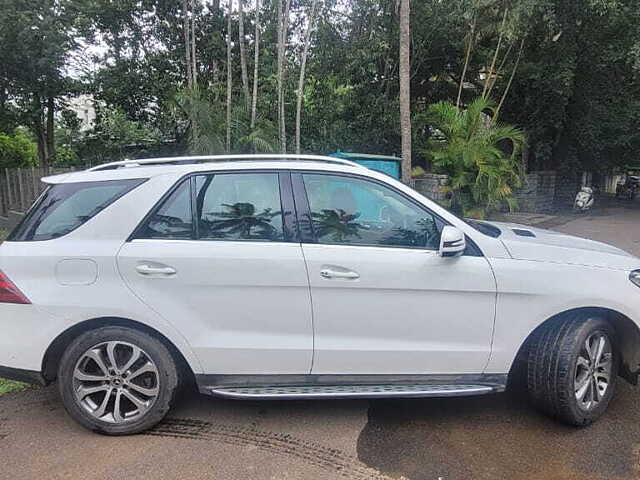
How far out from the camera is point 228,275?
9.75 ft

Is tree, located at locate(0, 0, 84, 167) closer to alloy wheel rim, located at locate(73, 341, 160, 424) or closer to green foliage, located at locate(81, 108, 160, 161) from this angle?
green foliage, located at locate(81, 108, 160, 161)

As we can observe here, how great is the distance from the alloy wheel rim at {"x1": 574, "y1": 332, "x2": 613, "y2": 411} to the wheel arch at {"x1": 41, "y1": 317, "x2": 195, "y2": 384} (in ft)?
8.06

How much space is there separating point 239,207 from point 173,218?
1.37ft

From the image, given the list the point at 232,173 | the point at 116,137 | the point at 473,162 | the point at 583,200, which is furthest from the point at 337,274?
the point at 583,200

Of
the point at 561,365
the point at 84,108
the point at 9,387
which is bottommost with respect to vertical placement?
the point at 9,387

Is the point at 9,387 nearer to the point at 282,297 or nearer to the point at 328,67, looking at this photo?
the point at 282,297

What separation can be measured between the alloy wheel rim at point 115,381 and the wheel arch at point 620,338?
7.68 feet

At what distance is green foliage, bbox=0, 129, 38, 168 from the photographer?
13590 millimetres

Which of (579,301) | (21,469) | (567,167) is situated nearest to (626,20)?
(567,167)

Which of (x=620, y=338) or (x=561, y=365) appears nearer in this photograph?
(x=561, y=365)

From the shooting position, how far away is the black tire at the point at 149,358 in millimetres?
3008

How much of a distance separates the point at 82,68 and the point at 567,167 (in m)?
14.5

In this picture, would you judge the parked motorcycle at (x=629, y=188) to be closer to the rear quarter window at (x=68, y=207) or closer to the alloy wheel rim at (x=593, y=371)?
the alloy wheel rim at (x=593, y=371)

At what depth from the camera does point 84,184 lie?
3.17 meters
